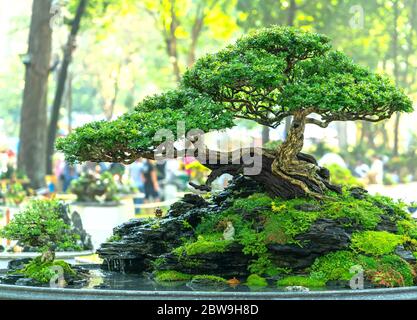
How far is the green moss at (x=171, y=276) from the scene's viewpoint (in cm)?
1548

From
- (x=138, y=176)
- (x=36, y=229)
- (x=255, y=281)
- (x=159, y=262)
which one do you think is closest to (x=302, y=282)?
(x=255, y=281)

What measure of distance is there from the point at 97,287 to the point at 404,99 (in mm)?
5754

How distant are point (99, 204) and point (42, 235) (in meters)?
11.9

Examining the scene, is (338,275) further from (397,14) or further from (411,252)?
(397,14)

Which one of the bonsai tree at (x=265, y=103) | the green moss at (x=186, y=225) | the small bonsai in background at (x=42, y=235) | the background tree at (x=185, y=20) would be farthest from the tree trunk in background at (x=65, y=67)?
the green moss at (x=186, y=225)

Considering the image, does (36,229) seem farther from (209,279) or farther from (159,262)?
(209,279)

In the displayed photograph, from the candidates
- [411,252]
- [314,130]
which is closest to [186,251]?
[411,252]

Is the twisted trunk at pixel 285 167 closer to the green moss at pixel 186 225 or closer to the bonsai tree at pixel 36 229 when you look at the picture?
the green moss at pixel 186 225

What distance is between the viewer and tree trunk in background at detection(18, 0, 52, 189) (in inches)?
1369

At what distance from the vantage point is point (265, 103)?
1675 centimetres

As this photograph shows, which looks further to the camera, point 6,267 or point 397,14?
point 397,14

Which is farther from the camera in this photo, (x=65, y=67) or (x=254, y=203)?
(x=65, y=67)

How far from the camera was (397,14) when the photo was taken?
52844 millimetres

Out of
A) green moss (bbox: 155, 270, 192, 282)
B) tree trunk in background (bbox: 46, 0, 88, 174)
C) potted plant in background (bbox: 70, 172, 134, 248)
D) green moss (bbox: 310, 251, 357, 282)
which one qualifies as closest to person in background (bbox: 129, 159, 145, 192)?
tree trunk in background (bbox: 46, 0, 88, 174)
